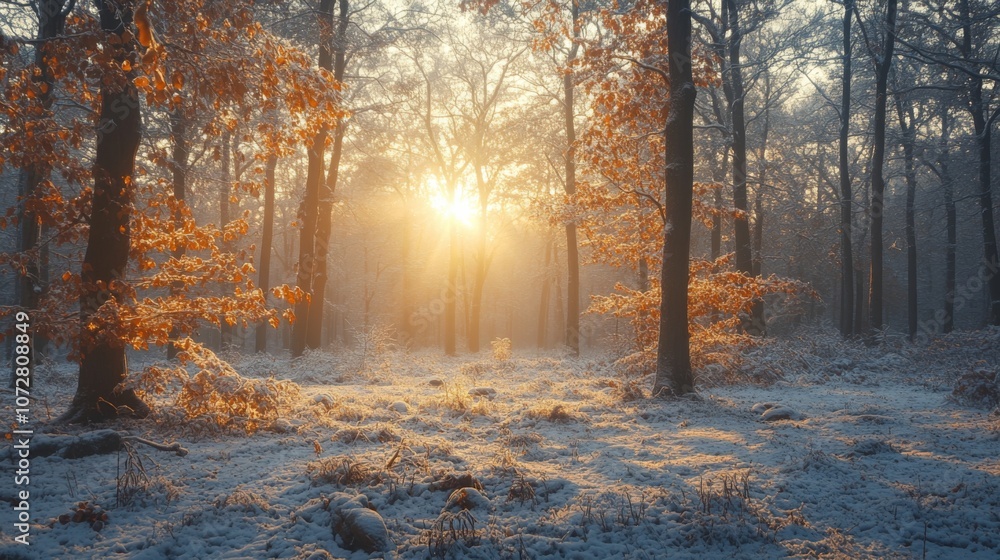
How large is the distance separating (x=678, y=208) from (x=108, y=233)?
7.91 metres

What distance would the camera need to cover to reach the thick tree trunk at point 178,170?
22.3 feet

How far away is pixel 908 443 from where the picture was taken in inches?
224

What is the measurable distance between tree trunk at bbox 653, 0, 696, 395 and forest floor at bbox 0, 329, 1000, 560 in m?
0.69

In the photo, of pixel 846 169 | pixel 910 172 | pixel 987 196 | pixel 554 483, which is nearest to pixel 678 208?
pixel 554 483

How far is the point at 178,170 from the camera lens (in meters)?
13.7

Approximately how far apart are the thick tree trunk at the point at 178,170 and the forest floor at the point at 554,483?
1.95m

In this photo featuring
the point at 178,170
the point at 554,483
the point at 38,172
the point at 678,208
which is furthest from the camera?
the point at 178,170

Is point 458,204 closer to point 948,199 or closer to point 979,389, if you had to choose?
point 979,389

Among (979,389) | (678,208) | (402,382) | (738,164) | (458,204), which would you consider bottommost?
(402,382)

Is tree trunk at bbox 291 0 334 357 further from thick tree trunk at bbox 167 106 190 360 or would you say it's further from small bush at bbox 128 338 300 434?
small bush at bbox 128 338 300 434

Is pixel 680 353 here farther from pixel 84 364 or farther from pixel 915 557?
pixel 84 364

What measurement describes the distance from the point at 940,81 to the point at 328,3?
2228 cm

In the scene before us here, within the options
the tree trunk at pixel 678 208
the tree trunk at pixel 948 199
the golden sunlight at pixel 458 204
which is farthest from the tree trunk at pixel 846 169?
the golden sunlight at pixel 458 204

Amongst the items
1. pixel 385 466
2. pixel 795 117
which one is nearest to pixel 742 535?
pixel 385 466
